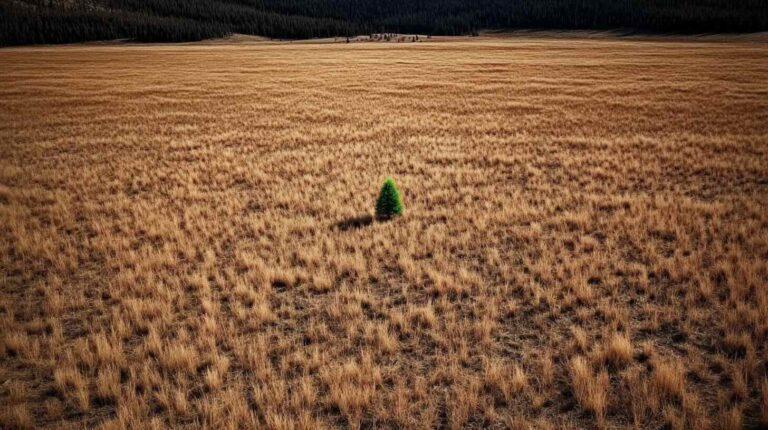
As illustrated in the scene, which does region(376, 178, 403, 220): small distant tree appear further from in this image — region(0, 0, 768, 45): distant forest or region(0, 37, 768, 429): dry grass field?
region(0, 0, 768, 45): distant forest

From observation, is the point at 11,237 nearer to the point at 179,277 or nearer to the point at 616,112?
the point at 179,277

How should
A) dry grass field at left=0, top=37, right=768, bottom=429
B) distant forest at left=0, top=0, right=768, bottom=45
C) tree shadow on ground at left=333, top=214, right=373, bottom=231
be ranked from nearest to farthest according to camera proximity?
dry grass field at left=0, top=37, right=768, bottom=429
tree shadow on ground at left=333, top=214, right=373, bottom=231
distant forest at left=0, top=0, right=768, bottom=45

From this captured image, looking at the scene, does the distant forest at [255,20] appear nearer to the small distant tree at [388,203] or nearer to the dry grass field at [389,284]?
the dry grass field at [389,284]

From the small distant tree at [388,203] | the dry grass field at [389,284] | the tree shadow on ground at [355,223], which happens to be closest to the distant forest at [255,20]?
the dry grass field at [389,284]

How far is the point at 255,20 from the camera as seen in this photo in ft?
578

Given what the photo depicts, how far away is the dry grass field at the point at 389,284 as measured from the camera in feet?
13.1

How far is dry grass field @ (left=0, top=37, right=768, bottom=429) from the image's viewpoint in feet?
13.1

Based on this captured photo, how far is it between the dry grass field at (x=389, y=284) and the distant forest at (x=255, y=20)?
480ft

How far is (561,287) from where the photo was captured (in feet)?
19.9

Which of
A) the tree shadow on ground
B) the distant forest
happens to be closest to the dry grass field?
the tree shadow on ground

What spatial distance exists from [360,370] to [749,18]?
558 ft

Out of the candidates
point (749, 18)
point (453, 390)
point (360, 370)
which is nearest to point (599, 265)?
point (453, 390)

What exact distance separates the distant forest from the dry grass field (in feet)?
480

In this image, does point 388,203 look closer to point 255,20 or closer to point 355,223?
point 355,223
